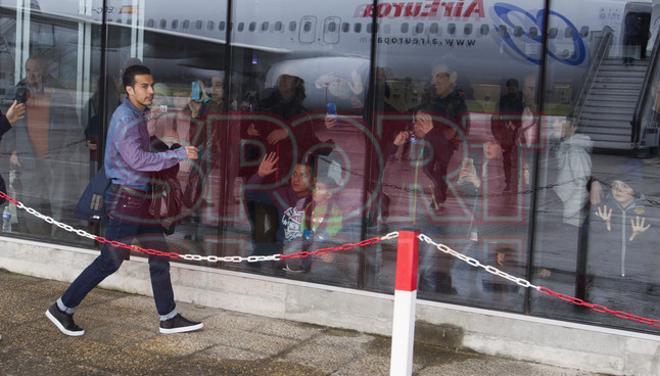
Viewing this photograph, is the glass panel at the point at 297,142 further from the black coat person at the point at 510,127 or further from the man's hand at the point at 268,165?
the black coat person at the point at 510,127

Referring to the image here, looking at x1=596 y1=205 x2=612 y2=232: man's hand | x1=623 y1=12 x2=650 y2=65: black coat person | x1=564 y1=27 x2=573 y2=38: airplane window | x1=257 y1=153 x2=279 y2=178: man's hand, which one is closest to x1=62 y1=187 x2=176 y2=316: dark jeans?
x1=257 y1=153 x2=279 y2=178: man's hand

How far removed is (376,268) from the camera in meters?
7.47

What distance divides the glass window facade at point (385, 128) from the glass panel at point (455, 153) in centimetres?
1

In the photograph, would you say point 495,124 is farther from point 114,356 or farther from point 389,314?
point 114,356

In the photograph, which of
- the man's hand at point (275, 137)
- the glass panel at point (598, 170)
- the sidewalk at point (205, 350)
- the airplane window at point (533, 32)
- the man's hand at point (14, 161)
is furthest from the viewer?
the man's hand at point (14, 161)

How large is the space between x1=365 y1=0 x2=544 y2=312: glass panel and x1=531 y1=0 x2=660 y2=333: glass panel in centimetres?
20

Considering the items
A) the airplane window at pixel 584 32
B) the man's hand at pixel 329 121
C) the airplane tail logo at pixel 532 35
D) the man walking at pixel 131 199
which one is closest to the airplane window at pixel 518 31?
the airplane tail logo at pixel 532 35

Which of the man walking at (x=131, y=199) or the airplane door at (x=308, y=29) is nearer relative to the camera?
the man walking at (x=131, y=199)

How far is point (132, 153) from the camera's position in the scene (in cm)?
666

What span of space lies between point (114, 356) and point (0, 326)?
4.01ft

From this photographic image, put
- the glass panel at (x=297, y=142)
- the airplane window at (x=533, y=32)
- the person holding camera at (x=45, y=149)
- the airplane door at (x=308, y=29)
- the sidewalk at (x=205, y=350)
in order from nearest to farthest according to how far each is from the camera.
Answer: the sidewalk at (x=205, y=350), the airplane window at (x=533, y=32), the glass panel at (x=297, y=142), the airplane door at (x=308, y=29), the person holding camera at (x=45, y=149)

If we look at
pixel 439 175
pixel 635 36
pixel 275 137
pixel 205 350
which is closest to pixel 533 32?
pixel 635 36

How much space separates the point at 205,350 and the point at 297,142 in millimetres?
2129

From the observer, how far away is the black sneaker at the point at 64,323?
22.5 ft
